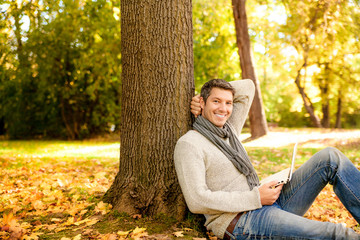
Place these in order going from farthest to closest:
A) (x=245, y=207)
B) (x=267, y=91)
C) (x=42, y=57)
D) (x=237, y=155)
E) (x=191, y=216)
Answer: (x=267, y=91) → (x=42, y=57) → (x=191, y=216) → (x=237, y=155) → (x=245, y=207)

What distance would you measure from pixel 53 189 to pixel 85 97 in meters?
12.0

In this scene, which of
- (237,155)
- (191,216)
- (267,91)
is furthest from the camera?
(267,91)

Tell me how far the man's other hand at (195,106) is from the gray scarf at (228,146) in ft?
0.49

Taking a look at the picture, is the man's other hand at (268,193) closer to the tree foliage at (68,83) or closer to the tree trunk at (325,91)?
the tree foliage at (68,83)

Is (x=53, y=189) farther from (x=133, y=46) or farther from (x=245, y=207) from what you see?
(x=245, y=207)

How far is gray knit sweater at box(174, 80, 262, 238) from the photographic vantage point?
2.46 meters

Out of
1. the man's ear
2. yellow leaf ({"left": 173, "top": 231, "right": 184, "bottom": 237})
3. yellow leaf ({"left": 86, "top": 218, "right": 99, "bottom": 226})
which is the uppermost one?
the man's ear

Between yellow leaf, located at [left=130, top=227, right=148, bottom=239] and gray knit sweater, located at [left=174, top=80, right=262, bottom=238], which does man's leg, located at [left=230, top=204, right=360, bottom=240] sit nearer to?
gray knit sweater, located at [left=174, top=80, right=262, bottom=238]

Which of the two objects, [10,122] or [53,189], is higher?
[10,122]

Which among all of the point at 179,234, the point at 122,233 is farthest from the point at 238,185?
the point at 122,233

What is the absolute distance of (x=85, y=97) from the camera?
15766 millimetres

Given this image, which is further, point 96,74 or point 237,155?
point 96,74

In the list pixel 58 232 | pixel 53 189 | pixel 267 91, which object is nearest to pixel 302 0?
pixel 53 189

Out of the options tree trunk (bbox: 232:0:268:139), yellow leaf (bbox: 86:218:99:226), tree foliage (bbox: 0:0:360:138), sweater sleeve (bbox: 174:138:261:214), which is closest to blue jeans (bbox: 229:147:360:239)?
sweater sleeve (bbox: 174:138:261:214)
